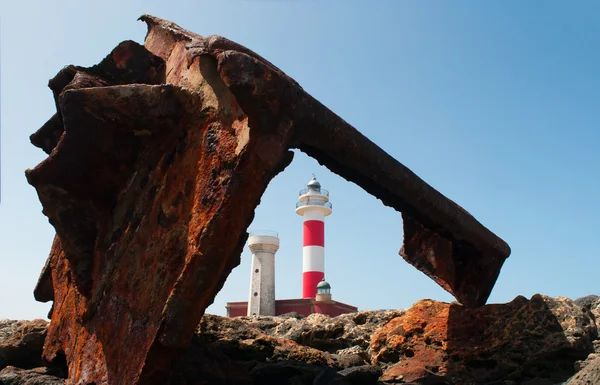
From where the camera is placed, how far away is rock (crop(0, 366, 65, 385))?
3.48m

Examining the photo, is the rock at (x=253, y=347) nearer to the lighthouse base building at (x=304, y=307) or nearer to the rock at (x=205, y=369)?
the rock at (x=205, y=369)

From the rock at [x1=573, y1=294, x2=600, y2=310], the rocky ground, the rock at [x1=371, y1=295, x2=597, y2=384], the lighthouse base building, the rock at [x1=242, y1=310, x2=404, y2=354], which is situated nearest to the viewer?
the rocky ground

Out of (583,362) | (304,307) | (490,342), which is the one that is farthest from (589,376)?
(304,307)

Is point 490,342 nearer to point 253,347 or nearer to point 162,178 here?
point 253,347

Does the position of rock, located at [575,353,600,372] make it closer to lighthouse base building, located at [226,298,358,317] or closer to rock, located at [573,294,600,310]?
rock, located at [573,294,600,310]

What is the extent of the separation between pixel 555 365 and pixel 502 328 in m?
0.49

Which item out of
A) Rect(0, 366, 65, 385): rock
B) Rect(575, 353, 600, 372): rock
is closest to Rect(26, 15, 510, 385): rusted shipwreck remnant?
Rect(0, 366, 65, 385): rock

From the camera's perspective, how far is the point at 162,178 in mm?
3311

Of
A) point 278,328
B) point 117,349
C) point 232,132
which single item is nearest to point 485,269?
point 278,328

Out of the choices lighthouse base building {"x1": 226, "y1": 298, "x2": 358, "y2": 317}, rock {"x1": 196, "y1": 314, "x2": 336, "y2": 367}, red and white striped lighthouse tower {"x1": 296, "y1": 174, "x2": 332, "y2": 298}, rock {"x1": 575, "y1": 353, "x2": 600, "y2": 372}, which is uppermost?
red and white striped lighthouse tower {"x1": 296, "y1": 174, "x2": 332, "y2": 298}

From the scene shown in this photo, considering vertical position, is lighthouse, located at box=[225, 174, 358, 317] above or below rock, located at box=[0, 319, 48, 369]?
above

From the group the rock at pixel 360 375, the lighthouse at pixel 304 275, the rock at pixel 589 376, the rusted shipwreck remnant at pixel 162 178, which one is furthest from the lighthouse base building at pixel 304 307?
the rock at pixel 589 376

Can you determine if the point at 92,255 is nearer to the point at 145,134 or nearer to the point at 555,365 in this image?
the point at 145,134

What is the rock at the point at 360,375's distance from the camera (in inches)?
146
